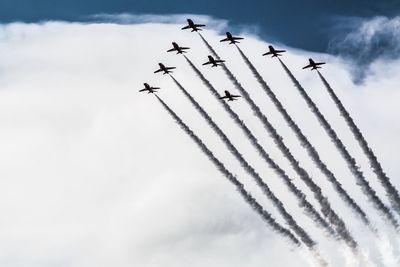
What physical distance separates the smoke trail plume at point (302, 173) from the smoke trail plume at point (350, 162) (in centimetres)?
949

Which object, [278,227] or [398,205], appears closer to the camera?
[398,205]

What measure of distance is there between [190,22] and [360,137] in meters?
50.2

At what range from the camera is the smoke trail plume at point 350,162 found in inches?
6427

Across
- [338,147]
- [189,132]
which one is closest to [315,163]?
[338,147]

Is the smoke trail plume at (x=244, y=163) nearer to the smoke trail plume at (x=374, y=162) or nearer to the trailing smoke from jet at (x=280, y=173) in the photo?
the trailing smoke from jet at (x=280, y=173)

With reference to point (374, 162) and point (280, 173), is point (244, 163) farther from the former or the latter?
point (374, 162)

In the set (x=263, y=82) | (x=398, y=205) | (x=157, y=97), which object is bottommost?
(x=398, y=205)

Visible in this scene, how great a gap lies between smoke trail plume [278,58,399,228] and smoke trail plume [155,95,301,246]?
21.5 metres

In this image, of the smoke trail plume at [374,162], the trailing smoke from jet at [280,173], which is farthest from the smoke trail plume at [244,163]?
the smoke trail plume at [374,162]

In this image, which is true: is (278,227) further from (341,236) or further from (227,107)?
(227,107)

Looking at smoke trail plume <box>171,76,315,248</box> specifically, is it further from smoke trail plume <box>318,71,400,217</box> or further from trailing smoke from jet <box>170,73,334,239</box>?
smoke trail plume <box>318,71,400,217</box>

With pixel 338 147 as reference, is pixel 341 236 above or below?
below

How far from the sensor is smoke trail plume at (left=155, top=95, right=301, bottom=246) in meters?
170

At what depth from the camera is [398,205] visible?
16188 centimetres
